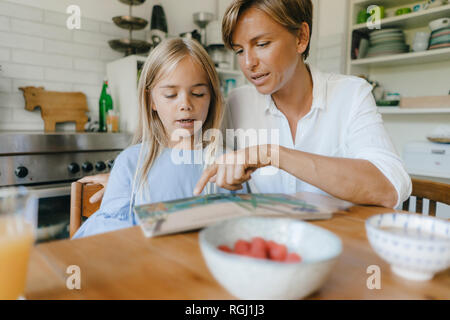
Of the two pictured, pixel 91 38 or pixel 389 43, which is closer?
pixel 91 38

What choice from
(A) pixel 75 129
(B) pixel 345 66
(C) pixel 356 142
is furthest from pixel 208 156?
(B) pixel 345 66

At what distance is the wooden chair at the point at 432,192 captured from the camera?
48.2 inches

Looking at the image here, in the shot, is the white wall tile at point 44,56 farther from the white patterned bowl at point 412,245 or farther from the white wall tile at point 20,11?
the white patterned bowl at point 412,245

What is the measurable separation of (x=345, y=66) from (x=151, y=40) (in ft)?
5.95

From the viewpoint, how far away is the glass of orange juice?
0.44m

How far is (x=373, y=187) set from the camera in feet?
3.27

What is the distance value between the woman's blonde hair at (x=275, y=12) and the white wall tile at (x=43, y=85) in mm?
1755

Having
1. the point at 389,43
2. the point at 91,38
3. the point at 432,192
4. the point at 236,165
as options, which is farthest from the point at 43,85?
the point at 389,43

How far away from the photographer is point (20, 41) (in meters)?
2.42

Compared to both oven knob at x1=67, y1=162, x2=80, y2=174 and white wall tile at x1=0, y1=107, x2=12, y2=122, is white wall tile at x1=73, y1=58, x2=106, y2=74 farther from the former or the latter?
oven knob at x1=67, y1=162, x2=80, y2=174

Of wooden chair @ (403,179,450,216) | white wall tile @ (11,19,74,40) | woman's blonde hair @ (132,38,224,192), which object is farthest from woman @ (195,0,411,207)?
white wall tile @ (11,19,74,40)

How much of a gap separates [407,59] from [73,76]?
2.69m

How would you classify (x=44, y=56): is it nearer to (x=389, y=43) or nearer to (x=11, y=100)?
(x=11, y=100)

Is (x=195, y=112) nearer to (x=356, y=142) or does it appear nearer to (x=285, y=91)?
(x=285, y=91)
